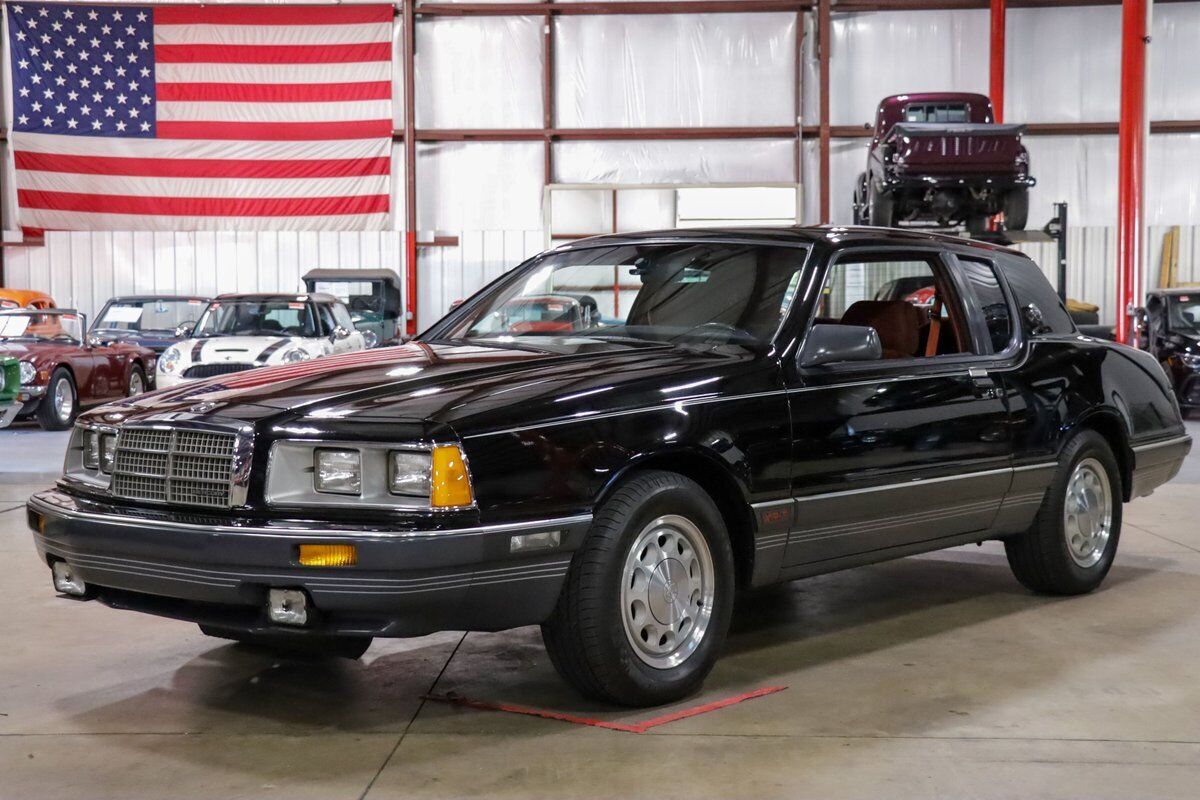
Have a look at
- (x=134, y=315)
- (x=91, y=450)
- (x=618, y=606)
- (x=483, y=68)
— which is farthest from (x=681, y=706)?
(x=483, y=68)

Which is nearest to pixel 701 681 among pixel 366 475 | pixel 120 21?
pixel 366 475

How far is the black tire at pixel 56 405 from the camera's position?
13461 mm

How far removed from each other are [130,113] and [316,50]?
3099mm

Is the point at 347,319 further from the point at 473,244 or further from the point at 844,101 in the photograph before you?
the point at 844,101

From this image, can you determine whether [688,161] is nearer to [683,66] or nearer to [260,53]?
[683,66]

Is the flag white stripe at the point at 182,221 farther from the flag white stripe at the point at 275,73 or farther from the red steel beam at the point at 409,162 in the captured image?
the flag white stripe at the point at 275,73

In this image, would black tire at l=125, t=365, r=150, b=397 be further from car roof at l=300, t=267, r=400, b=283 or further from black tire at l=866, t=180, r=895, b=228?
black tire at l=866, t=180, r=895, b=228

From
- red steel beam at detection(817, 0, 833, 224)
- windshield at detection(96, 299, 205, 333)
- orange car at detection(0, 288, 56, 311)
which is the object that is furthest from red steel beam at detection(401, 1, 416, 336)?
red steel beam at detection(817, 0, 833, 224)

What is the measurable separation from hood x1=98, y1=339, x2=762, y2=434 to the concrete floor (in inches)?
34.4

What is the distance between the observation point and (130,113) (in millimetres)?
21141

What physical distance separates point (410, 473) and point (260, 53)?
1920 cm

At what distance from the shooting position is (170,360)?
1262cm

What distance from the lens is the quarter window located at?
5105 mm

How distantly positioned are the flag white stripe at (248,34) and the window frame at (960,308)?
1757cm
